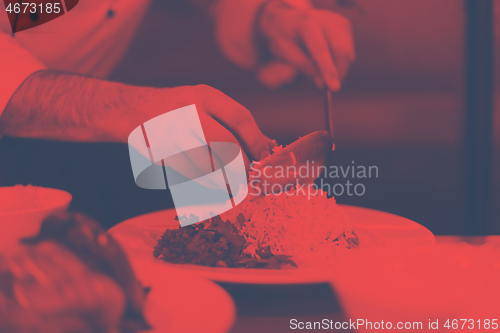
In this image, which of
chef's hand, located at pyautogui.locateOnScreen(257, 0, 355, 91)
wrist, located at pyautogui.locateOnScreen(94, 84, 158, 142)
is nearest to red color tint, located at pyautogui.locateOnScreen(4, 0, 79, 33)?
wrist, located at pyautogui.locateOnScreen(94, 84, 158, 142)

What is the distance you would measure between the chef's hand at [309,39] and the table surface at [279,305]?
0.57 m

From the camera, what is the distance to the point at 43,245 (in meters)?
0.29

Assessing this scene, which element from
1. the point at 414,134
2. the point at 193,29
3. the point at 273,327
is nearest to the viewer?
the point at 273,327

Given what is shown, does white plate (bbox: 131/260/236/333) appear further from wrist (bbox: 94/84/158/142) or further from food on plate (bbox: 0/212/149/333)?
wrist (bbox: 94/84/158/142)

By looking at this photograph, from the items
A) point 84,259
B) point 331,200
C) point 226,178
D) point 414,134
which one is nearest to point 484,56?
point 414,134

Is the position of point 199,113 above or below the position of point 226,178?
above

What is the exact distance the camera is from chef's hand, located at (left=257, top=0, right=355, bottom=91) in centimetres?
93

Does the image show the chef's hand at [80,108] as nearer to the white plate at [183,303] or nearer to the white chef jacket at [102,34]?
the white chef jacket at [102,34]

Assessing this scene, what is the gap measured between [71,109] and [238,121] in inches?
23.8

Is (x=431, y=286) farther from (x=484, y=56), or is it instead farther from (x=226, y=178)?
(x=484, y=56)

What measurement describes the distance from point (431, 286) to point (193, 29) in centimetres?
113

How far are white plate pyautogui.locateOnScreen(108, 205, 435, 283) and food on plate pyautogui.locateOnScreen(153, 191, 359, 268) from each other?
0.04 m

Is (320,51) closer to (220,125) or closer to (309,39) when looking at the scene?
(309,39)

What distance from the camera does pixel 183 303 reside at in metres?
0.33
